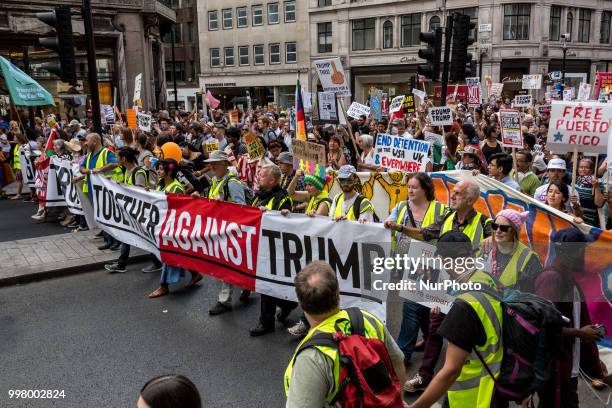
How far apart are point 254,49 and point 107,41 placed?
2595cm

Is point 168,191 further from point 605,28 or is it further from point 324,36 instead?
point 605,28

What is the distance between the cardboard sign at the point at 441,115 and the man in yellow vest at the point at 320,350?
8037 millimetres

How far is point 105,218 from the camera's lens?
7805mm

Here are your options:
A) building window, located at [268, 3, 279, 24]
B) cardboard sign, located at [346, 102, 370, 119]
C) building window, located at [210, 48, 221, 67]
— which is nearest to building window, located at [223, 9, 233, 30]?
building window, located at [210, 48, 221, 67]

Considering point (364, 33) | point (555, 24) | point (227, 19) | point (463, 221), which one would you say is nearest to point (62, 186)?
point (463, 221)

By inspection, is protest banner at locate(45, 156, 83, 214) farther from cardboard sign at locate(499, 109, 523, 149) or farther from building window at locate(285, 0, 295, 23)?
building window at locate(285, 0, 295, 23)

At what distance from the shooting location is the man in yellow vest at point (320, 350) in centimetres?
228

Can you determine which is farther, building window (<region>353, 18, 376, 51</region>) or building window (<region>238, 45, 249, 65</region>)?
building window (<region>238, 45, 249, 65</region>)

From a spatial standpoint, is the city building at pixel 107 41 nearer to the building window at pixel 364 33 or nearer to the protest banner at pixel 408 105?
the protest banner at pixel 408 105

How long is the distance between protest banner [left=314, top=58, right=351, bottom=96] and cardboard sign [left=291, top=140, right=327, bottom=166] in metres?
2.15

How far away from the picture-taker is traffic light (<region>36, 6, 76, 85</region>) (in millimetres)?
8938

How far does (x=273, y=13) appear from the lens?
50188mm

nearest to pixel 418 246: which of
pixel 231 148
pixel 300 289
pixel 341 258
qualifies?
pixel 341 258

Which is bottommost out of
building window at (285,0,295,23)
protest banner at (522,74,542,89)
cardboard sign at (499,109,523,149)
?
cardboard sign at (499,109,523,149)
